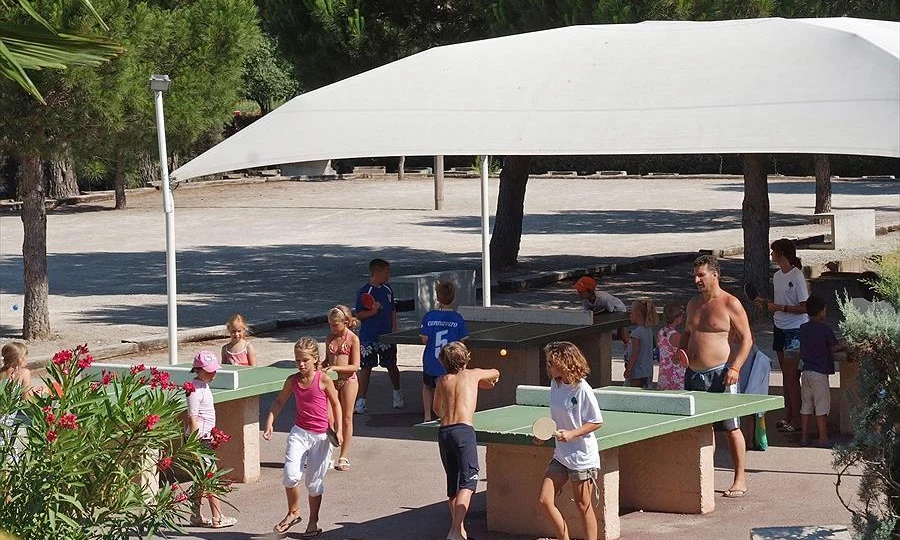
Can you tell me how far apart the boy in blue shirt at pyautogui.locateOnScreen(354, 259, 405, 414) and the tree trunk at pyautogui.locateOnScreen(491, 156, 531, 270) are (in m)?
11.5

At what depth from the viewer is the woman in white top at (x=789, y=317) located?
11.8 m

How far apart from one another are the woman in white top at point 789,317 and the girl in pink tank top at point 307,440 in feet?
14.5

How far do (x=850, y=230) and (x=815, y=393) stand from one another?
720 inches

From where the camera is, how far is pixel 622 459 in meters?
9.59

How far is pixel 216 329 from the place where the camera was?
1895 centimetres

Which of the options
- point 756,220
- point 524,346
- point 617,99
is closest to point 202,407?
point 524,346

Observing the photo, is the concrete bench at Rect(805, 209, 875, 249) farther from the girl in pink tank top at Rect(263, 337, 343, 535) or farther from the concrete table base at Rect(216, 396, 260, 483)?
the girl in pink tank top at Rect(263, 337, 343, 535)

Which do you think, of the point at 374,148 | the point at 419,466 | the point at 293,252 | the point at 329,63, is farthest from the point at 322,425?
the point at 293,252

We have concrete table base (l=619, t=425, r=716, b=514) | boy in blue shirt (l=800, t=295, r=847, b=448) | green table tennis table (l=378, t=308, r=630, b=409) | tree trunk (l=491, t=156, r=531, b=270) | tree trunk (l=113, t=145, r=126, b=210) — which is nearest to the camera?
concrete table base (l=619, t=425, r=716, b=514)

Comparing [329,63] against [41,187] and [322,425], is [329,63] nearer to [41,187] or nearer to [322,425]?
[41,187]

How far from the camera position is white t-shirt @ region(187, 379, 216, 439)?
9414 millimetres

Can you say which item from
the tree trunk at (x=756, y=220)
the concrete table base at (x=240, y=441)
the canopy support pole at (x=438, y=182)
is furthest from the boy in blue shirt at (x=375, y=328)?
the canopy support pole at (x=438, y=182)

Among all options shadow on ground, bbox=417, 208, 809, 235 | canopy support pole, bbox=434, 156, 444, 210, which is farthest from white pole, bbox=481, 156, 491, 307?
canopy support pole, bbox=434, 156, 444, 210

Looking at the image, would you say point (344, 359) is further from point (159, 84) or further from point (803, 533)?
point (803, 533)
